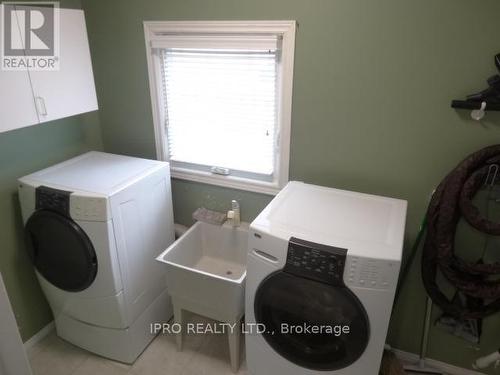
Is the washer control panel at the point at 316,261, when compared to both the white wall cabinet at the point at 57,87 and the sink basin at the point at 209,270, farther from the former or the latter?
the white wall cabinet at the point at 57,87

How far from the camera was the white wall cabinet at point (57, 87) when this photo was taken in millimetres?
1698

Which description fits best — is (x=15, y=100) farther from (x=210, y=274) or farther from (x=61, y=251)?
(x=210, y=274)

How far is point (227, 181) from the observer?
7.57ft

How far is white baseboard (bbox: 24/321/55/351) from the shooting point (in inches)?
90.1

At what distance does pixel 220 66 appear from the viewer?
2115mm

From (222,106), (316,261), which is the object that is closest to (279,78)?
(222,106)

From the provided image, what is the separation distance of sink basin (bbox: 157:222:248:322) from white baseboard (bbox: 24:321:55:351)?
94 centimetres

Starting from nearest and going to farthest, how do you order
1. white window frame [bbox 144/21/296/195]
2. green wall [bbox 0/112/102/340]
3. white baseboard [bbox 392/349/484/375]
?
white window frame [bbox 144/21/296/195] → green wall [bbox 0/112/102/340] → white baseboard [bbox 392/349/484/375]

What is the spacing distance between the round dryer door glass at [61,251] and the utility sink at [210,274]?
391 mm

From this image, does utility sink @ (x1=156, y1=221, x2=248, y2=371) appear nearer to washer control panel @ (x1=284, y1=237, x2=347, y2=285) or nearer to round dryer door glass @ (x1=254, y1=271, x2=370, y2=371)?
round dryer door glass @ (x1=254, y1=271, x2=370, y2=371)

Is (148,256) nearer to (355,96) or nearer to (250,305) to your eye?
(250,305)

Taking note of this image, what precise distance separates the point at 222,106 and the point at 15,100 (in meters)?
1.04

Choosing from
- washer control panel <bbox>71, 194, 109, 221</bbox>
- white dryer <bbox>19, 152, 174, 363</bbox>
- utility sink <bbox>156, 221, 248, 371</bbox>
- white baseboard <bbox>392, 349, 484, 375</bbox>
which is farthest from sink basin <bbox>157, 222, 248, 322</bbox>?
white baseboard <bbox>392, 349, 484, 375</bbox>

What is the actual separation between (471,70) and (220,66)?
1.25 metres
